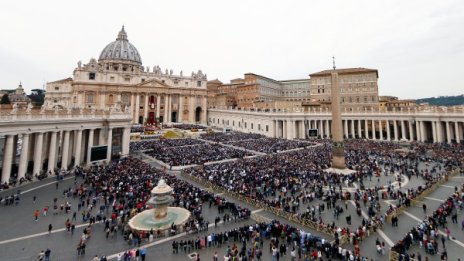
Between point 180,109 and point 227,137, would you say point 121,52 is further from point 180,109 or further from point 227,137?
point 227,137

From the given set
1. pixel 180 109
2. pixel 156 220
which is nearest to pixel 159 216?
pixel 156 220

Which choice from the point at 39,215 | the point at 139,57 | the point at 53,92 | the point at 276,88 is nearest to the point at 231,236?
the point at 39,215

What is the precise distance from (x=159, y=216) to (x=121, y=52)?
91084 mm

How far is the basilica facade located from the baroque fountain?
170 ft

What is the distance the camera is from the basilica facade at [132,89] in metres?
69.5

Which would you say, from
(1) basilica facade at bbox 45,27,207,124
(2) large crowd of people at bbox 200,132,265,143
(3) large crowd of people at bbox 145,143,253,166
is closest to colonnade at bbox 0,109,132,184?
(3) large crowd of people at bbox 145,143,253,166

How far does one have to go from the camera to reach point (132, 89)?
75.1m

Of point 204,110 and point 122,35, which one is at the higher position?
point 122,35

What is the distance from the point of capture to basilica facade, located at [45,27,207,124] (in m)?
Result: 69.5

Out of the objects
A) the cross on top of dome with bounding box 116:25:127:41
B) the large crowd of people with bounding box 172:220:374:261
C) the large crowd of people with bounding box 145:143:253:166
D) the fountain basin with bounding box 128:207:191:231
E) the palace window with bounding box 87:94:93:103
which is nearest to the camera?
the large crowd of people with bounding box 172:220:374:261

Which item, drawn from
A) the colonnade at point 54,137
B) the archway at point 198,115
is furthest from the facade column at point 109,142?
the archway at point 198,115

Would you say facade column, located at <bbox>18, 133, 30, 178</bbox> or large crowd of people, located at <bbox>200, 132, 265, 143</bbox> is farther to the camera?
large crowd of people, located at <bbox>200, 132, 265, 143</bbox>

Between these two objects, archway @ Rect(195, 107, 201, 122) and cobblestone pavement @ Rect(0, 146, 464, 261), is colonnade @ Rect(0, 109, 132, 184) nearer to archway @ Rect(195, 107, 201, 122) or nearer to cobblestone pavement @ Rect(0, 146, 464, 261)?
cobblestone pavement @ Rect(0, 146, 464, 261)

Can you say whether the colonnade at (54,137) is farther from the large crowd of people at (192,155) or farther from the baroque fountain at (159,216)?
the baroque fountain at (159,216)
